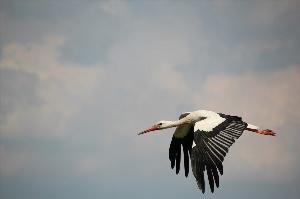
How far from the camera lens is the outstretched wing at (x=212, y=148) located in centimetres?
1962

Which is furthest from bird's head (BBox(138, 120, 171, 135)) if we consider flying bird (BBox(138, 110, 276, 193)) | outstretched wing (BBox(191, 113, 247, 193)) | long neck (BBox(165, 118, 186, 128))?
outstretched wing (BBox(191, 113, 247, 193))

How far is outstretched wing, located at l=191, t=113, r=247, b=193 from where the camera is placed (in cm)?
1962

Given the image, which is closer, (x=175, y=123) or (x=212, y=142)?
(x=212, y=142)

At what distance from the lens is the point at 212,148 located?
20.0 meters

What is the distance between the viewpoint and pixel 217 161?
19594 mm

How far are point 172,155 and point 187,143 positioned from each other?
0.81 metres

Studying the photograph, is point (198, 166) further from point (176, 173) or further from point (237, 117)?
point (176, 173)

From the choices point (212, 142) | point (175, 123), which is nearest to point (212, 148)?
point (212, 142)

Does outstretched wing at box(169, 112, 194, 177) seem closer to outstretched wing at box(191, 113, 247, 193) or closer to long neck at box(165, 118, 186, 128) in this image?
long neck at box(165, 118, 186, 128)

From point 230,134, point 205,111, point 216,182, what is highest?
Result: point 205,111

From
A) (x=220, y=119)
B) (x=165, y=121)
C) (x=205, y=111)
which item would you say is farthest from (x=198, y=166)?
(x=165, y=121)

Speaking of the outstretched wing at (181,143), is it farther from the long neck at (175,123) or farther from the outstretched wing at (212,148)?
the outstretched wing at (212,148)

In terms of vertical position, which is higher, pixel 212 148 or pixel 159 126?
pixel 159 126

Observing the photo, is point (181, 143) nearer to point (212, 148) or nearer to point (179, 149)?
point (179, 149)
